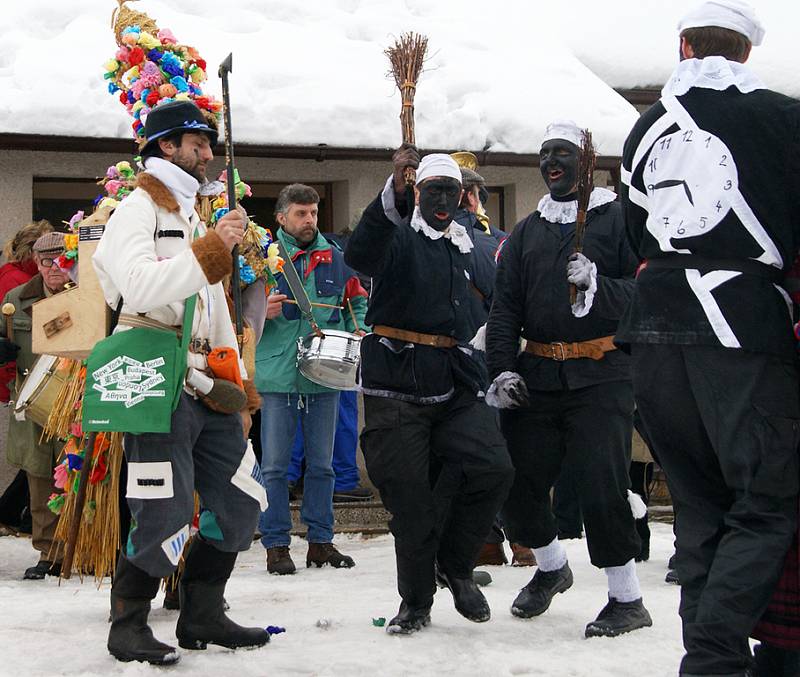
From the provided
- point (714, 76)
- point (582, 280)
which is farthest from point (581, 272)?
point (714, 76)

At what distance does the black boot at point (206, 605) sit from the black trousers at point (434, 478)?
75cm

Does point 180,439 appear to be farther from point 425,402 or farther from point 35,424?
point 35,424

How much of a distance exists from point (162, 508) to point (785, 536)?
2248mm

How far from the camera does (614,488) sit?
561 centimetres

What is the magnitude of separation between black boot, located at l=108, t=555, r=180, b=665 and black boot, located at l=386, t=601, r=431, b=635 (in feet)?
3.09

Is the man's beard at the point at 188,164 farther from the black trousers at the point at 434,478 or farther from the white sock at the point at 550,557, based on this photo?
the white sock at the point at 550,557

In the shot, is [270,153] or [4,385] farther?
[270,153]

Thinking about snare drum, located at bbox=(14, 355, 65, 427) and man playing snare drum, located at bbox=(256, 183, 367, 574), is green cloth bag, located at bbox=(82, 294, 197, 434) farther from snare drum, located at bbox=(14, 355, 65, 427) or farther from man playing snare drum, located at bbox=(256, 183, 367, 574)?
man playing snare drum, located at bbox=(256, 183, 367, 574)

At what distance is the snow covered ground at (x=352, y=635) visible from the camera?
16.6 ft

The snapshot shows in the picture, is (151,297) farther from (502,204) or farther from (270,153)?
(502,204)

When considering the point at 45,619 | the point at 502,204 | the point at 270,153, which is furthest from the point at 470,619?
the point at 502,204

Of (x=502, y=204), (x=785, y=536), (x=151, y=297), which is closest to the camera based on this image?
(x=785, y=536)

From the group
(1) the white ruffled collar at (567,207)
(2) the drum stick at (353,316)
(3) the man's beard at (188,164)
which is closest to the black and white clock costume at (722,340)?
(1) the white ruffled collar at (567,207)

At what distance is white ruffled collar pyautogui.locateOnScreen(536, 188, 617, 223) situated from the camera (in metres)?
5.91
